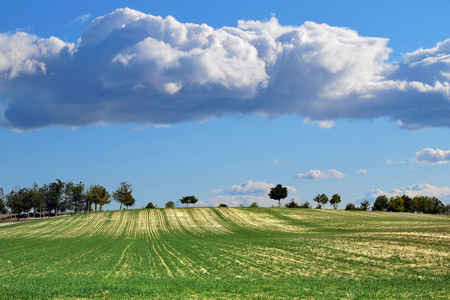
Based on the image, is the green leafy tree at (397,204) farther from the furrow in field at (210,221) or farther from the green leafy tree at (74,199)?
the green leafy tree at (74,199)

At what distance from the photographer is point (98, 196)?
456 ft

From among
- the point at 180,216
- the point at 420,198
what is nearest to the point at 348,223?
the point at 180,216

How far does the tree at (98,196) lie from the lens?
5472 inches

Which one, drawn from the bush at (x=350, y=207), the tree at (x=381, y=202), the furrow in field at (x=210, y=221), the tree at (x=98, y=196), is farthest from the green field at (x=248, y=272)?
the tree at (x=381, y=202)

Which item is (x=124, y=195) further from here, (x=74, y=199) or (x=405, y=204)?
(x=405, y=204)

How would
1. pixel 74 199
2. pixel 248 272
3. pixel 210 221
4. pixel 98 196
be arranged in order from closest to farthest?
pixel 248 272 < pixel 210 221 < pixel 98 196 < pixel 74 199

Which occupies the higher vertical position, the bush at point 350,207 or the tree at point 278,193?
the tree at point 278,193

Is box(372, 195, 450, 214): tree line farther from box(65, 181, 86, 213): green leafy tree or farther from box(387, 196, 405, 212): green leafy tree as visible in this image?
box(65, 181, 86, 213): green leafy tree

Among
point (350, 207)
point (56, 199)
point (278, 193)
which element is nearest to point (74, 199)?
point (56, 199)

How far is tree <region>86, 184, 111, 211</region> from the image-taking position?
13900 centimetres

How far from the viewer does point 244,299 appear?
2047cm

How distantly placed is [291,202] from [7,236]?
109305mm

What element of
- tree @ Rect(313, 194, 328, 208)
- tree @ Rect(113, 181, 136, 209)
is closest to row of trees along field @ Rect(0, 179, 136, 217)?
tree @ Rect(113, 181, 136, 209)

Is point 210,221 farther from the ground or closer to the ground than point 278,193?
closer to the ground
